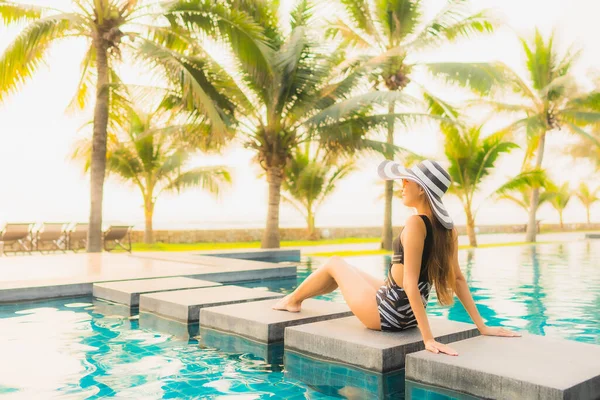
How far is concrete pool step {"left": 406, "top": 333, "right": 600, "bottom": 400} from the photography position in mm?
2850

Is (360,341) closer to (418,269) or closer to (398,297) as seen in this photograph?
(398,297)

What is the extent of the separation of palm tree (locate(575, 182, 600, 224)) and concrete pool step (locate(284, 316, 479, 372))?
42987 millimetres

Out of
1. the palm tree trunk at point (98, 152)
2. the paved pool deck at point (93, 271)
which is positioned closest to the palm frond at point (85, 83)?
the palm tree trunk at point (98, 152)

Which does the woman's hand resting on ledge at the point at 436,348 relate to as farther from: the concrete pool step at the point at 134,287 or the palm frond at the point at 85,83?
the palm frond at the point at 85,83

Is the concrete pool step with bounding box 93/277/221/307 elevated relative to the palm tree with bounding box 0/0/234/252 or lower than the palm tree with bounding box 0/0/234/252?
lower

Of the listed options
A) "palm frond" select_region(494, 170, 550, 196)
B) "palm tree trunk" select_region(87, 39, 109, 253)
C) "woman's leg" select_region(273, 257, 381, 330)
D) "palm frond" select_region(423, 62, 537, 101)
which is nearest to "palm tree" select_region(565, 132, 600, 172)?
"palm frond" select_region(494, 170, 550, 196)

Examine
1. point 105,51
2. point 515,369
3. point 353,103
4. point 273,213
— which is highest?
point 105,51

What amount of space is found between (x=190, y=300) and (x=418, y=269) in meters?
2.82

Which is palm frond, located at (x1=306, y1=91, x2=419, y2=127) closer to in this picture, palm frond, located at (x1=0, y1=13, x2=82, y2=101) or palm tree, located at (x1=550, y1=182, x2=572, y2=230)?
palm frond, located at (x1=0, y1=13, x2=82, y2=101)

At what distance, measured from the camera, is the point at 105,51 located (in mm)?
12781

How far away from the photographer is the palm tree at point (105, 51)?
11615 mm

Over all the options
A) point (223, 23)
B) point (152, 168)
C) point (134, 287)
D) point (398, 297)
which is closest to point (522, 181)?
point (223, 23)

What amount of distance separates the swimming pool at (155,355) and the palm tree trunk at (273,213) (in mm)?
7715

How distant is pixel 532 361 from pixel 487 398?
38 centimetres
